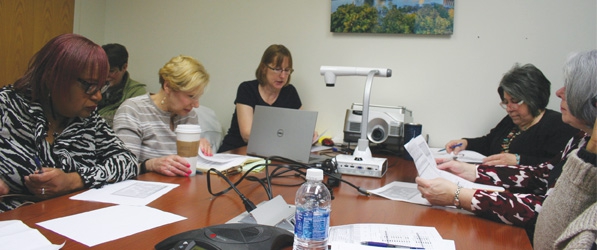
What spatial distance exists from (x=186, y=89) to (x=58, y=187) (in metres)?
0.74

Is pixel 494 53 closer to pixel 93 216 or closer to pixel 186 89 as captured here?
pixel 186 89

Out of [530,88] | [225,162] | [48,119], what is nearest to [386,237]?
[225,162]

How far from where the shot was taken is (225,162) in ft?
5.57

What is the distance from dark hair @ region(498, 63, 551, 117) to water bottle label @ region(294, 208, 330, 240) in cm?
178

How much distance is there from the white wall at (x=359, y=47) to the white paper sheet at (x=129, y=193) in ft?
5.68

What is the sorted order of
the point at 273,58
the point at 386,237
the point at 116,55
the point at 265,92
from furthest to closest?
the point at 116,55
the point at 265,92
the point at 273,58
the point at 386,237

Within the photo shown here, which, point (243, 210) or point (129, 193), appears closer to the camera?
point (243, 210)

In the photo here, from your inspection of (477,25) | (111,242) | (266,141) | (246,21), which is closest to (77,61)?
(111,242)

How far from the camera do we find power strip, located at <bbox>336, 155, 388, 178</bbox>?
1.66 metres

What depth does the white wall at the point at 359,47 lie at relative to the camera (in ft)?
8.45

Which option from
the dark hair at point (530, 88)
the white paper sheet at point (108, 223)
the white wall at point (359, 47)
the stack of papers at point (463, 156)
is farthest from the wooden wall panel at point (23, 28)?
the dark hair at point (530, 88)

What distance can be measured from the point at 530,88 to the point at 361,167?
1.10 metres

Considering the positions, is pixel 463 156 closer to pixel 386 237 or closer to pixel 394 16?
pixel 394 16

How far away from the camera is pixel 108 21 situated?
11.2 ft
